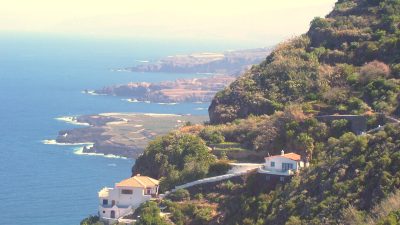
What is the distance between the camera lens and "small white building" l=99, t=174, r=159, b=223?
1303 inches

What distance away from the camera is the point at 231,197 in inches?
1251

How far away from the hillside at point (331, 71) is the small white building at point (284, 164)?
4.50 metres

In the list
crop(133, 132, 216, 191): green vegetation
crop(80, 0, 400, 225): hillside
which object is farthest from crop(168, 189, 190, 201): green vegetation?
crop(133, 132, 216, 191): green vegetation

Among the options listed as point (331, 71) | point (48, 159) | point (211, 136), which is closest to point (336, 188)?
point (211, 136)

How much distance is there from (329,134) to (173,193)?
6412 millimetres

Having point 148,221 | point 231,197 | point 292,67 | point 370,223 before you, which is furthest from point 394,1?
point 370,223

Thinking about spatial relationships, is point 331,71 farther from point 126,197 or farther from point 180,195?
point 126,197

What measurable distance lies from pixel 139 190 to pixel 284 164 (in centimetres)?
584

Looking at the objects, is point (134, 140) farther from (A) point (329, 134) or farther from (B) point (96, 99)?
(A) point (329, 134)

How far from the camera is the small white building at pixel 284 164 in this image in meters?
30.9

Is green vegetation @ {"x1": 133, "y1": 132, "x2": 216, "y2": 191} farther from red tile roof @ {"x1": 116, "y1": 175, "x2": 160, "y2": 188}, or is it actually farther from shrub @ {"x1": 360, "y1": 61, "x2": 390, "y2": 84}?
shrub @ {"x1": 360, "y1": 61, "x2": 390, "y2": 84}

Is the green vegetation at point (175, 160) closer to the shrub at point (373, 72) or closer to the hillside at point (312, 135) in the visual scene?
the hillside at point (312, 135)

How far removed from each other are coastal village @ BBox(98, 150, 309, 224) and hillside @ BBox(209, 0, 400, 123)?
4.89m

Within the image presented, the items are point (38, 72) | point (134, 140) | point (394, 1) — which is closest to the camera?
point (394, 1)
